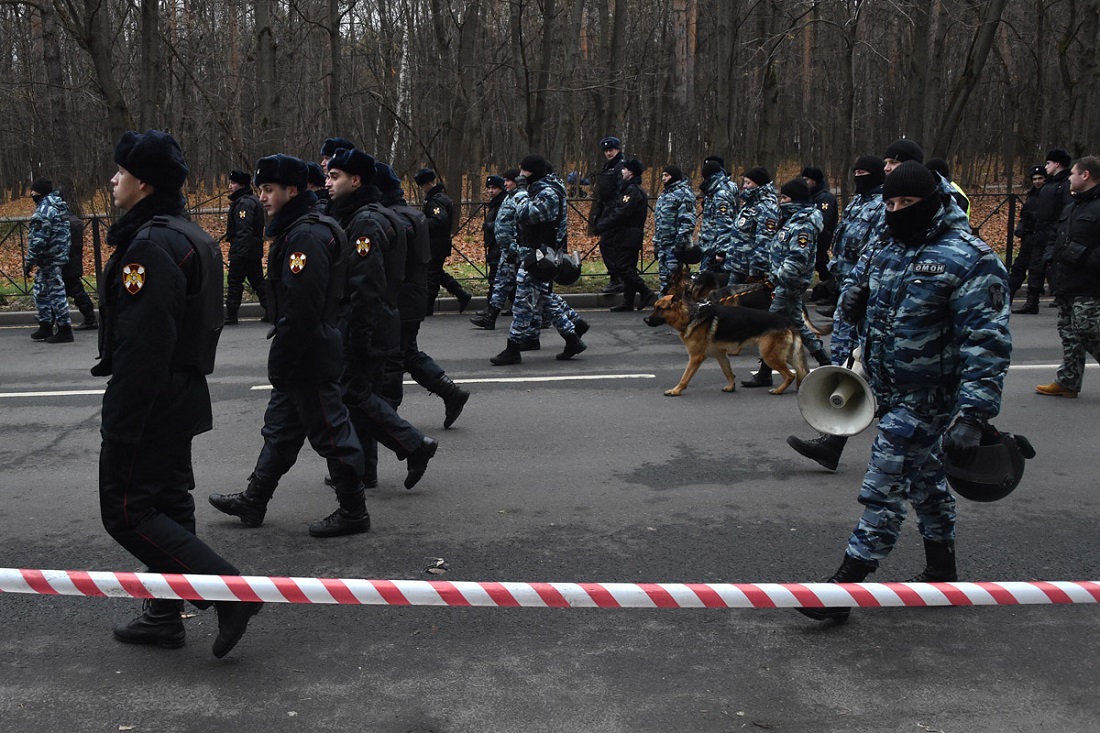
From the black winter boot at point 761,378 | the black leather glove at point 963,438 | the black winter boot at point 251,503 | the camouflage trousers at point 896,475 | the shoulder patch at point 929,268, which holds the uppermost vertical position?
the shoulder patch at point 929,268

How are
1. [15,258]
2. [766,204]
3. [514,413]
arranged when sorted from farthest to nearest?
[15,258] < [766,204] < [514,413]

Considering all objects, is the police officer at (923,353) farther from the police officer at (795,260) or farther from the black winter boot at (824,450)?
the police officer at (795,260)

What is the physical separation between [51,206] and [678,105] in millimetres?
18615

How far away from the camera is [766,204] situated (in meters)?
11.6

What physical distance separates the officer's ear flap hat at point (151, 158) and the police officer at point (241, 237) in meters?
9.93

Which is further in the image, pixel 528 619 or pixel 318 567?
pixel 318 567

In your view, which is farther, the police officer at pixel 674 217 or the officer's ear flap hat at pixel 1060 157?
the police officer at pixel 674 217

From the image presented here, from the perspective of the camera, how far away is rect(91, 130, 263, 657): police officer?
3.71m

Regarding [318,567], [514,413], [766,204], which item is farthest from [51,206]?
[318,567]

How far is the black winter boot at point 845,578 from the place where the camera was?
425 cm

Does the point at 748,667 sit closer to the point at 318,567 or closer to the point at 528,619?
the point at 528,619

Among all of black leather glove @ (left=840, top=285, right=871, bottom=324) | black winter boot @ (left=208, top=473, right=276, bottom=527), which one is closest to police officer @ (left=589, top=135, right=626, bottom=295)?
black winter boot @ (left=208, top=473, right=276, bottom=527)

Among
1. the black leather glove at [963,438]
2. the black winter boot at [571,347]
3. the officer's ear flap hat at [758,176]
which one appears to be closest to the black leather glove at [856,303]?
the black leather glove at [963,438]

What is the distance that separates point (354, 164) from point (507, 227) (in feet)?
22.0
